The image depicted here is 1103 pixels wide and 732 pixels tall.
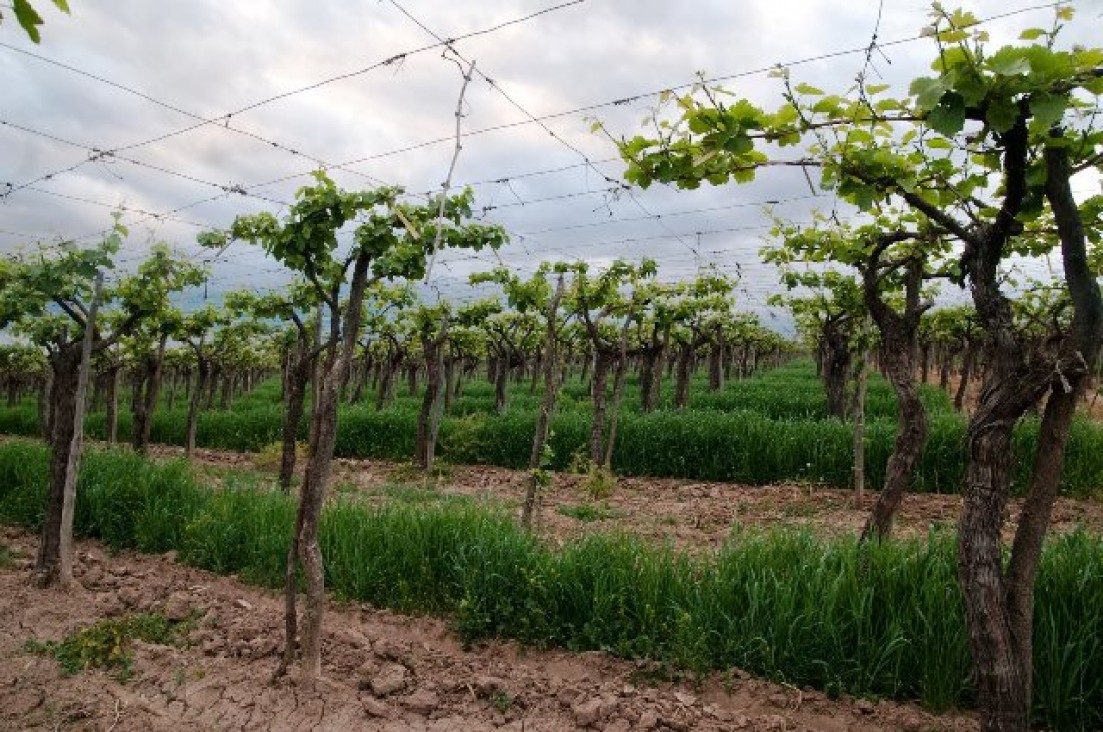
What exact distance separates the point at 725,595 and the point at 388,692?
2.07 meters

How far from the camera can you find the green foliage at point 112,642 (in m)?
4.43

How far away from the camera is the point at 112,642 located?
4664 mm

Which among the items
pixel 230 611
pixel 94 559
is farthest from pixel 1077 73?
pixel 94 559

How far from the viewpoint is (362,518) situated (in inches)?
225

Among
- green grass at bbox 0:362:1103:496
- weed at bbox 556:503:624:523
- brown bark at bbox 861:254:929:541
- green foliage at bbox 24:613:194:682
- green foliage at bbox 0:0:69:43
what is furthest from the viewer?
green grass at bbox 0:362:1103:496

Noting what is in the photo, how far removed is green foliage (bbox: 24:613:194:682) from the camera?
4.43 m

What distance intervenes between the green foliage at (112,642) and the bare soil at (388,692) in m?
0.06

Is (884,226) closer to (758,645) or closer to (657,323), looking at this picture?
(758,645)

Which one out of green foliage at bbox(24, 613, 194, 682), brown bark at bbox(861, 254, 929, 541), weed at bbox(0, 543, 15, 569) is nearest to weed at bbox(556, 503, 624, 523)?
brown bark at bbox(861, 254, 929, 541)

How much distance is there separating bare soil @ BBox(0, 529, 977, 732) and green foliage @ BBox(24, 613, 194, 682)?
6cm

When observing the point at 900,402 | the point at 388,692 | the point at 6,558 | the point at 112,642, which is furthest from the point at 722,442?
the point at 6,558

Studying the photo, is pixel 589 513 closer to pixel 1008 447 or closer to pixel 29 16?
pixel 1008 447

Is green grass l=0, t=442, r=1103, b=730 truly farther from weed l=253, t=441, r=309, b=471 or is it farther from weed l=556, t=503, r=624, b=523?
weed l=253, t=441, r=309, b=471

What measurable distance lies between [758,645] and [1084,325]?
2361 millimetres
